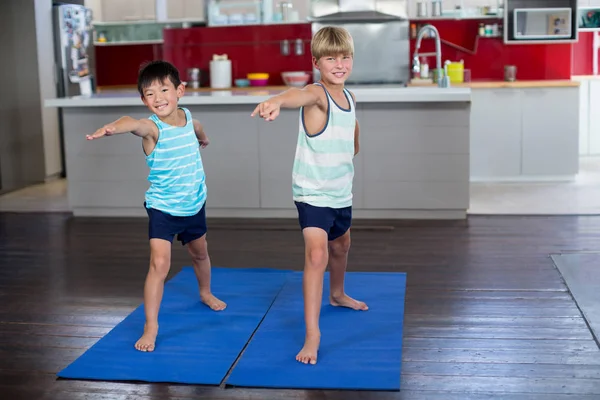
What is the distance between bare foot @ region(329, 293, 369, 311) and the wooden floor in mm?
200

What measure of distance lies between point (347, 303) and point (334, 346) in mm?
467

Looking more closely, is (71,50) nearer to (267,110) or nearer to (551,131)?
(551,131)

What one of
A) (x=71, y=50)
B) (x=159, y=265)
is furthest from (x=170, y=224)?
(x=71, y=50)

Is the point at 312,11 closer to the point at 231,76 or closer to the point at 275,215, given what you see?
the point at 231,76

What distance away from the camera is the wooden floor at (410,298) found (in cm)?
253

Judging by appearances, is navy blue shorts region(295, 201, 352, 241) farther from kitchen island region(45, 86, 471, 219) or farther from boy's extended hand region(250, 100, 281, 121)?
kitchen island region(45, 86, 471, 219)

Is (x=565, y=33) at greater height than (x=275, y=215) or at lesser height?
greater

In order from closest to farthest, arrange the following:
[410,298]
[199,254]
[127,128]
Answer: [127,128] < [199,254] < [410,298]

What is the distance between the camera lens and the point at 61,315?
3346 millimetres

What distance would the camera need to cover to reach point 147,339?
2.85m

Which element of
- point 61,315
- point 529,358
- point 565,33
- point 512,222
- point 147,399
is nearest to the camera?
point 147,399

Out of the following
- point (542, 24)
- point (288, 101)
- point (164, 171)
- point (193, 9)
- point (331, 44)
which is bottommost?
point (164, 171)

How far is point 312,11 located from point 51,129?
8.34ft

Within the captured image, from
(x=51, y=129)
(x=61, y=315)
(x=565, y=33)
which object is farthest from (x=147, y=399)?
(x=565, y=33)
